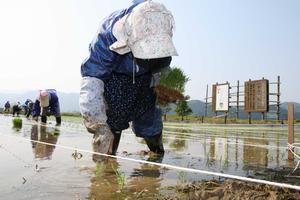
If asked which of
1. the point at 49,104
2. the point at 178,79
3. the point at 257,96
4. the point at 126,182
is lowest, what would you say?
the point at 126,182

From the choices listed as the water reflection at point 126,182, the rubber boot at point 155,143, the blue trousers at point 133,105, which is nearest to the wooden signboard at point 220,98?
the rubber boot at point 155,143

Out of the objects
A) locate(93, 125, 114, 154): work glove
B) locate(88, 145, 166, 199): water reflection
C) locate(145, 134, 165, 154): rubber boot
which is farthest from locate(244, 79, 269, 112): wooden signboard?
locate(93, 125, 114, 154): work glove

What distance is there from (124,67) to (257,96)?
67.7 feet

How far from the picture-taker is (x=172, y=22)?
3365 mm

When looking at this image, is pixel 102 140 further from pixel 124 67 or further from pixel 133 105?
pixel 133 105

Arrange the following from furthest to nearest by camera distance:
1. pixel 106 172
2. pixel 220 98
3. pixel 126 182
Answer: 1. pixel 220 98
2. pixel 106 172
3. pixel 126 182

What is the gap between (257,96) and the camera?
2342 centimetres

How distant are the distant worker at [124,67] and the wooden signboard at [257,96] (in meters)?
19.5

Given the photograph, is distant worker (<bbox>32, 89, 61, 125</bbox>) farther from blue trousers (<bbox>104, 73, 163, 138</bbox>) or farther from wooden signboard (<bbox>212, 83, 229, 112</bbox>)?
wooden signboard (<bbox>212, 83, 229, 112</bbox>)

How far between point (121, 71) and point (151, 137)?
3.33ft

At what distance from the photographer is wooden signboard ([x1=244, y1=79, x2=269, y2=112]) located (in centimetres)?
2288

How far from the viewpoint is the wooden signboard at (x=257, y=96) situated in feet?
75.0

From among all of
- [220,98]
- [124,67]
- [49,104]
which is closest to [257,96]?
[220,98]

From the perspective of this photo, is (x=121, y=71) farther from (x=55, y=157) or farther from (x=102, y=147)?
(x=55, y=157)
